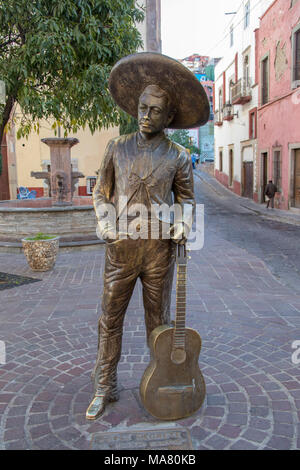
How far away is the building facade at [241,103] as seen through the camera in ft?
70.0

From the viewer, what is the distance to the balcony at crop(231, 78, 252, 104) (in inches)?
861

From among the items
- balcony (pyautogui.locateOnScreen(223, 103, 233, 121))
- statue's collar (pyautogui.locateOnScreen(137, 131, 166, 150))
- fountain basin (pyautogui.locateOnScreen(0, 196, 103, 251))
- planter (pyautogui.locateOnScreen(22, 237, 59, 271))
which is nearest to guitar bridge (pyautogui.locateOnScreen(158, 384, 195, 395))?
statue's collar (pyautogui.locateOnScreen(137, 131, 166, 150))

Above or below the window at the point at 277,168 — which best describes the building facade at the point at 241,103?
above

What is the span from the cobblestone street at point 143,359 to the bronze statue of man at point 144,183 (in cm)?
30

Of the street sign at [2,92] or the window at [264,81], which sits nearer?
the street sign at [2,92]

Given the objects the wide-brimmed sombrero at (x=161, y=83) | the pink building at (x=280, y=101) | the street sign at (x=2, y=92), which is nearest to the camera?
the wide-brimmed sombrero at (x=161, y=83)

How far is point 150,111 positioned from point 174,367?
164 cm

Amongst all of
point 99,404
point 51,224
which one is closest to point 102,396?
point 99,404

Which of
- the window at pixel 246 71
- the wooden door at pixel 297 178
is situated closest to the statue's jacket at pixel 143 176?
the wooden door at pixel 297 178

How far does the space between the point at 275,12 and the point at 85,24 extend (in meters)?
14.9

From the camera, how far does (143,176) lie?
253cm

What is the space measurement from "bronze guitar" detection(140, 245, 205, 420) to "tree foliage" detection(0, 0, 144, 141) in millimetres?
3964

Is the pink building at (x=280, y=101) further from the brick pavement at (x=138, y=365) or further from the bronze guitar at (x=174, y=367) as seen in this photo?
the bronze guitar at (x=174, y=367)
